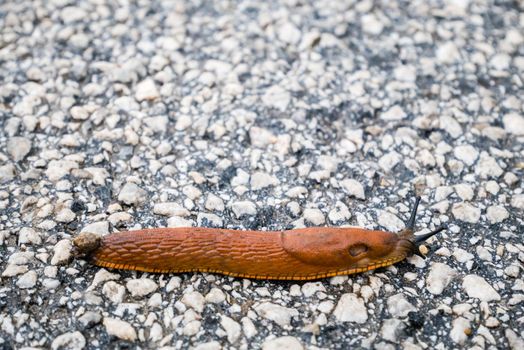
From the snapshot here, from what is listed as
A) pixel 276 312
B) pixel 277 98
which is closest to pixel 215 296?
pixel 276 312

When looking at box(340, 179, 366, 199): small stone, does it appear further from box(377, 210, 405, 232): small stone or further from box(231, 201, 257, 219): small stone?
box(231, 201, 257, 219): small stone

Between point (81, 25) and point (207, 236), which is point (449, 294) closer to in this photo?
point (207, 236)

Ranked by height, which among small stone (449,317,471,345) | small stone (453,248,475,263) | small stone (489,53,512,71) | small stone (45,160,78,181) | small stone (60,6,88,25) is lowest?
small stone (449,317,471,345)

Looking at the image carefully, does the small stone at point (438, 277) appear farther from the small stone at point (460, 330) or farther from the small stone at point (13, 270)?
the small stone at point (13, 270)

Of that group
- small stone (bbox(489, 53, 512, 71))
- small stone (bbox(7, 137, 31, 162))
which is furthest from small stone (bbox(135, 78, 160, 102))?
small stone (bbox(489, 53, 512, 71))

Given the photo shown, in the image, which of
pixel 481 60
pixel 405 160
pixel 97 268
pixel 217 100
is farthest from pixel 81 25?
pixel 481 60
